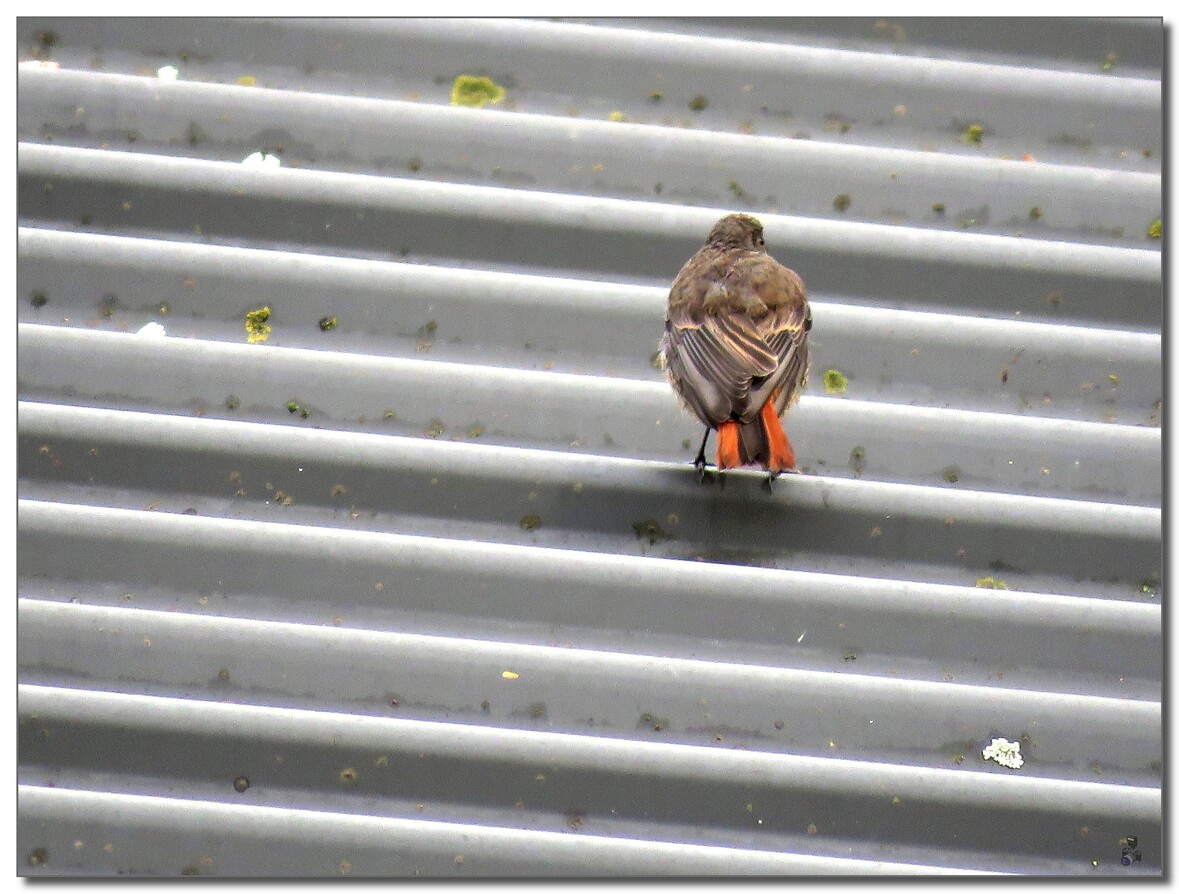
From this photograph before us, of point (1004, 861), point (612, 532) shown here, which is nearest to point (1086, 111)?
point (612, 532)

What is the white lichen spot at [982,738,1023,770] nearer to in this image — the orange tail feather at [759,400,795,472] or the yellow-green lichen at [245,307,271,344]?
the orange tail feather at [759,400,795,472]

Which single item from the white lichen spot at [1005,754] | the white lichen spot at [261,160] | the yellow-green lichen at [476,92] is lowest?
the white lichen spot at [1005,754]

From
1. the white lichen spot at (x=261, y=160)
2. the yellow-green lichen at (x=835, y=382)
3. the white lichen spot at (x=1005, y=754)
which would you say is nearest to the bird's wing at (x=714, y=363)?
the yellow-green lichen at (x=835, y=382)

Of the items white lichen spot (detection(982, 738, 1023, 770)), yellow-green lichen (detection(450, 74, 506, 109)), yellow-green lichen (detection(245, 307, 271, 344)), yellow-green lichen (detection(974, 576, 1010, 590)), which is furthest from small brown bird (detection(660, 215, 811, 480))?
Answer: yellow-green lichen (detection(245, 307, 271, 344))

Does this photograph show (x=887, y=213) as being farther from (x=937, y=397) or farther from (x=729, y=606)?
(x=729, y=606)

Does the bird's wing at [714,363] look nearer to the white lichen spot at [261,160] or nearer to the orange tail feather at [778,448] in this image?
the orange tail feather at [778,448]
